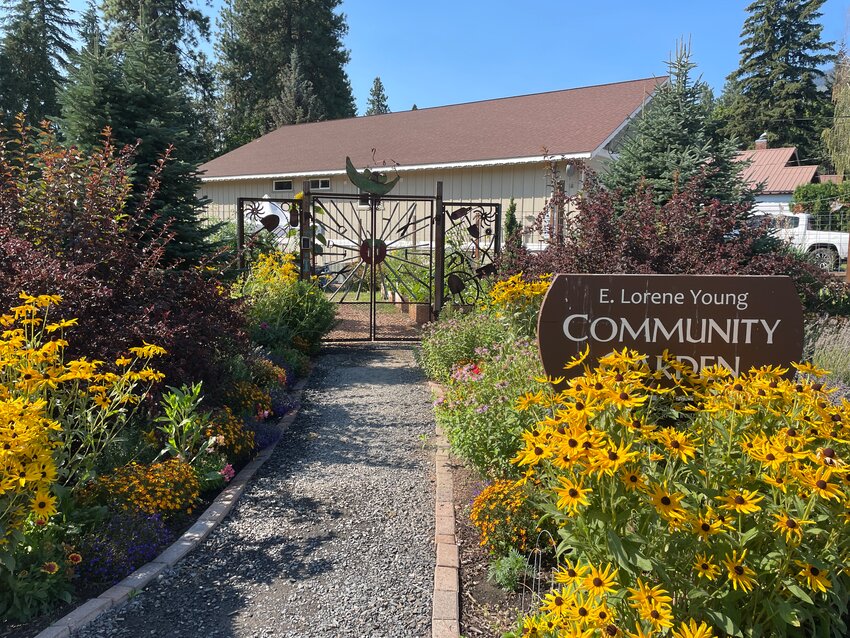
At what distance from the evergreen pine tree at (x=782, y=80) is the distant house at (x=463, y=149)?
2862 cm

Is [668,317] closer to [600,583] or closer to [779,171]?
[600,583]

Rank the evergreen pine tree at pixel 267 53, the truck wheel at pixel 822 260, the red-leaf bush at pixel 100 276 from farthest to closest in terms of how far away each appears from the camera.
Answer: the evergreen pine tree at pixel 267 53, the truck wheel at pixel 822 260, the red-leaf bush at pixel 100 276

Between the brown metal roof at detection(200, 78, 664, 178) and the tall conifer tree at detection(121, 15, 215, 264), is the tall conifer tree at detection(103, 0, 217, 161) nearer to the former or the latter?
the brown metal roof at detection(200, 78, 664, 178)

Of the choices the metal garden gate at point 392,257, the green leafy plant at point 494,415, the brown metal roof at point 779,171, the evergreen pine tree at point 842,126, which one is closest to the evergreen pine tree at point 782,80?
the brown metal roof at point 779,171

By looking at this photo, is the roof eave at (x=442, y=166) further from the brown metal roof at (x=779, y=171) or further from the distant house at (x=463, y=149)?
the brown metal roof at (x=779, y=171)

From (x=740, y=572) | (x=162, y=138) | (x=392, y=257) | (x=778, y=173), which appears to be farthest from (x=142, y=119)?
(x=778, y=173)

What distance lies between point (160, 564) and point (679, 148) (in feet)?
21.6

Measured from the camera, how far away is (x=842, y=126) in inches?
1021

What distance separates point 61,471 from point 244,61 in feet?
130

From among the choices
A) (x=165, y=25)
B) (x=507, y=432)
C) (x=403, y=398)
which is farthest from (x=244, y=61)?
(x=507, y=432)

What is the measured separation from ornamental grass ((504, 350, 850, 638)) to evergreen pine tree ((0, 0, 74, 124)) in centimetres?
3109

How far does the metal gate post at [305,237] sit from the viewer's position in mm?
8539

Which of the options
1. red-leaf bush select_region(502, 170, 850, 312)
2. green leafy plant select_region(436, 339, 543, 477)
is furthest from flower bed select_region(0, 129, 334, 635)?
red-leaf bush select_region(502, 170, 850, 312)

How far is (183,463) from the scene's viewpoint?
378cm
